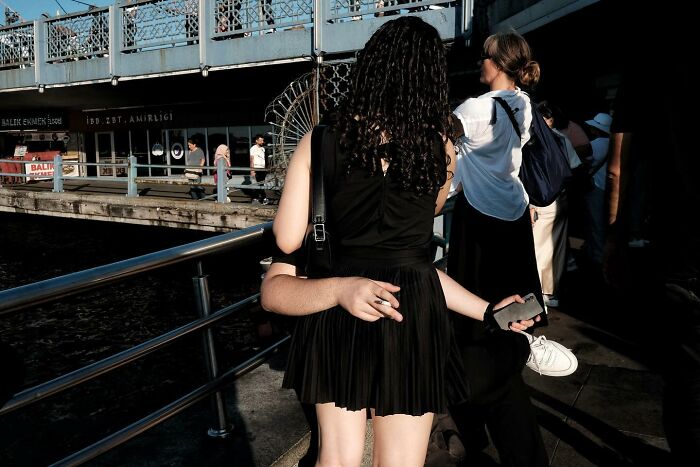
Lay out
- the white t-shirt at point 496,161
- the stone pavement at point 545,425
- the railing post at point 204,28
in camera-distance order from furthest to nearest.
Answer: the railing post at point 204,28 < the white t-shirt at point 496,161 < the stone pavement at point 545,425

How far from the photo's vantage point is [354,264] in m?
1.51

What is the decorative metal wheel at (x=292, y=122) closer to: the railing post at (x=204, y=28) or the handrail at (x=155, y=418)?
the railing post at (x=204, y=28)

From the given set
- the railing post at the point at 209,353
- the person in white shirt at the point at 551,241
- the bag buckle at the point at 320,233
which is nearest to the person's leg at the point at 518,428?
the bag buckle at the point at 320,233

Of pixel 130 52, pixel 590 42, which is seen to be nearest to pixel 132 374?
pixel 590 42

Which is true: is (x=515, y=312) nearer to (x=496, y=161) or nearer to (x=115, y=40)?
(x=496, y=161)

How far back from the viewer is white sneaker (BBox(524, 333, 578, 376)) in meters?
2.97

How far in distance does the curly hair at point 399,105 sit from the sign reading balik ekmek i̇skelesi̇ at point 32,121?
1150 inches

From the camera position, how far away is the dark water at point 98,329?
593 cm

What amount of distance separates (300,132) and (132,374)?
5695 millimetres

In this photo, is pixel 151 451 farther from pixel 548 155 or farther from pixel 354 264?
pixel 548 155

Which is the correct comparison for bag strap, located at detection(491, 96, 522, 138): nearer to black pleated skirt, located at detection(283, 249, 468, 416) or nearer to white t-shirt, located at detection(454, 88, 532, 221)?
white t-shirt, located at detection(454, 88, 532, 221)

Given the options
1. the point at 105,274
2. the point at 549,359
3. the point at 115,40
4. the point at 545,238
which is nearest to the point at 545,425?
the point at 549,359

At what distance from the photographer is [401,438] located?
5.19ft

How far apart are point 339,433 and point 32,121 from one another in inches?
1212
